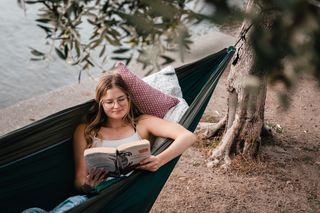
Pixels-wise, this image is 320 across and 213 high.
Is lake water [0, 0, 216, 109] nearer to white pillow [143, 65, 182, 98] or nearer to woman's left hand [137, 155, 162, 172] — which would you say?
white pillow [143, 65, 182, 98]

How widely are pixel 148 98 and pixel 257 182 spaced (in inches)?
35.4

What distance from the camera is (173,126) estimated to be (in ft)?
Answer: 6.63

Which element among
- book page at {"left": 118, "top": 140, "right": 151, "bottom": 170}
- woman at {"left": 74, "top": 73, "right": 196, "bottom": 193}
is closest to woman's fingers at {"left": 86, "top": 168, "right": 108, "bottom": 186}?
woman at {"left": 74, "top": 73, "right": 196, "bottom": 193}

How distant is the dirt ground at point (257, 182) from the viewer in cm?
255

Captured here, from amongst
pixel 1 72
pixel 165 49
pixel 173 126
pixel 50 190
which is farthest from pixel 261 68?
pixel 1 72

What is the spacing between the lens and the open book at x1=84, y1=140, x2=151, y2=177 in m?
1.76

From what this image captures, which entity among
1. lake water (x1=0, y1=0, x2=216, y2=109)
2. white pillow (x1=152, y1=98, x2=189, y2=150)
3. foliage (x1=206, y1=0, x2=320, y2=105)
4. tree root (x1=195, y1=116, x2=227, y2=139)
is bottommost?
lake water (x1=0, y1=0, x2=216, y2=109)

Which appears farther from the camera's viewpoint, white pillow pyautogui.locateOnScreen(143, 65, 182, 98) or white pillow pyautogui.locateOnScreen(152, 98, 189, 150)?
white pillow pyautogui.locateOnScreen(143, 65, 182, 98)

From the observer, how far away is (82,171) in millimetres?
2012

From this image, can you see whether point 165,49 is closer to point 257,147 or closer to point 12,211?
point 12,211

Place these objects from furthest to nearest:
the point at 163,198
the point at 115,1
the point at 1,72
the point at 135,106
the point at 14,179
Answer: the point at 1,72
the point at 163,198
the point at 135,106
the point at 14,179
the point at 115,1

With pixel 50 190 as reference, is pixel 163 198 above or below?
below

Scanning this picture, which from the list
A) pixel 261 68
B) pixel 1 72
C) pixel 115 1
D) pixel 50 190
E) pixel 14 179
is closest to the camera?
pixel 261 68

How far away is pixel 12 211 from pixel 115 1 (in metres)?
1.35
